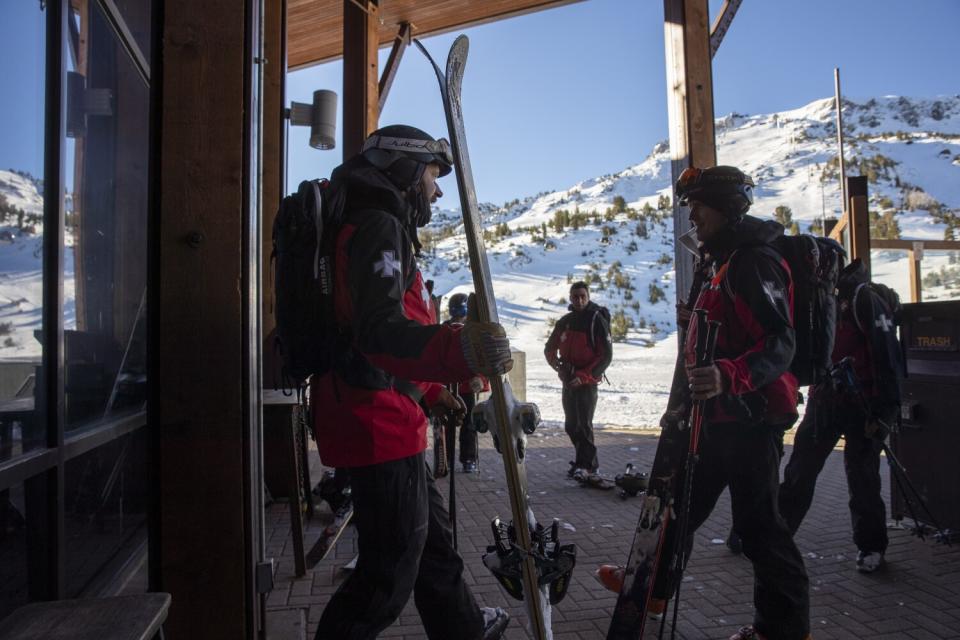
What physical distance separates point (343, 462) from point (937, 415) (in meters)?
4.50

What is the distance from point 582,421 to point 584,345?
33.0 inches

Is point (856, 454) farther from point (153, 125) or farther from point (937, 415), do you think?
point (153, 125)

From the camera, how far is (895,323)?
419 cm

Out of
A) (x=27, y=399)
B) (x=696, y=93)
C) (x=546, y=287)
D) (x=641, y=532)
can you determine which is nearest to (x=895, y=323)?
(x=696, y=93)


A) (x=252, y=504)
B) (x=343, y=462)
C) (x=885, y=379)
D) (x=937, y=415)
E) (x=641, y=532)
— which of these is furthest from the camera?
(x=937, y=415)

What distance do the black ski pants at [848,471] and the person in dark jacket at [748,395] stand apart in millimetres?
1502

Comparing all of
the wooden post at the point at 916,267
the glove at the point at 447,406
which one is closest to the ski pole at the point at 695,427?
the glove at the point at 447,406

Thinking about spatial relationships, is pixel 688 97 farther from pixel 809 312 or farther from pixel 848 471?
pixel 848 471

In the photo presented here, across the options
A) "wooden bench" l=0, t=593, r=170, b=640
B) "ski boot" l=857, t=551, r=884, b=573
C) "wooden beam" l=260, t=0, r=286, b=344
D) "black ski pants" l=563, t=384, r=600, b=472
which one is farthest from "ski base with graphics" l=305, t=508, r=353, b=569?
"ski boot" l=857, t=551, r=884, b=573

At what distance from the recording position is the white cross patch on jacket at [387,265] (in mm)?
1908

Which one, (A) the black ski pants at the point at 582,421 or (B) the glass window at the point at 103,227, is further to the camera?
(A) the black ski pants at the point at 582,421

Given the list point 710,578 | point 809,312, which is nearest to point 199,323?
point 809,312

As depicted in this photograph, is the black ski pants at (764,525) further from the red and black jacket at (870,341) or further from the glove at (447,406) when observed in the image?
the red and black jacket at (870,341)

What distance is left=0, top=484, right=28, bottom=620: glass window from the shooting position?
2244mm
